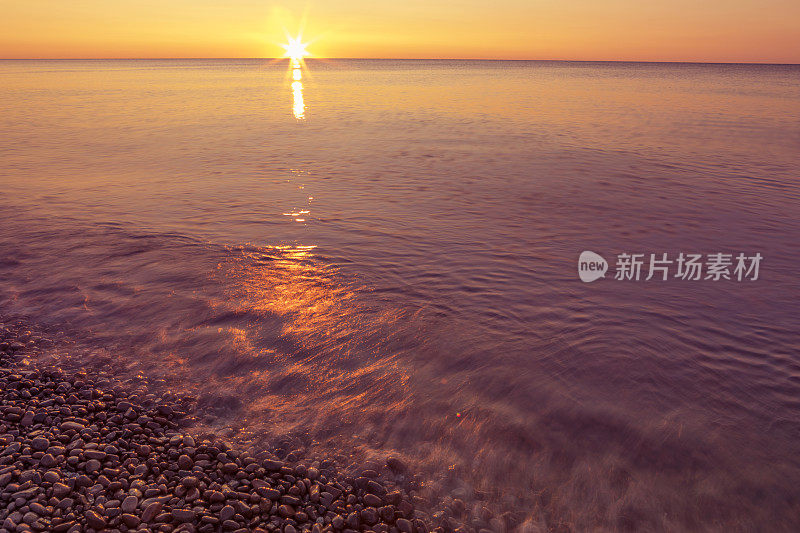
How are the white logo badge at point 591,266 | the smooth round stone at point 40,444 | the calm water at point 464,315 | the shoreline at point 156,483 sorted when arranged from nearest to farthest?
the shoreline at point 156,483
the smooth round stone at point 40,444
the calm water at point 464,315
the white logo badge at point 591,266

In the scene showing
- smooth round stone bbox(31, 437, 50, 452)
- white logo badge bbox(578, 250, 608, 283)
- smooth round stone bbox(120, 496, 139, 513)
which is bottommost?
smooth round stone bbox(120, 496, 139, 513)

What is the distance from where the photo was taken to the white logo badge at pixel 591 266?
9.01 m

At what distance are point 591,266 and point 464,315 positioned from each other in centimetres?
336

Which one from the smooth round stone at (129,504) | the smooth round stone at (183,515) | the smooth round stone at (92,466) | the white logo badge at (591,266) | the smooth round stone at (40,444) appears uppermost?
the white logo badge at (591,266)

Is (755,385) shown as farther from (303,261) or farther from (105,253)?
(105,253)

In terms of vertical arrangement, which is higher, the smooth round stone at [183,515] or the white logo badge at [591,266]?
the white logo badge at [591,266]

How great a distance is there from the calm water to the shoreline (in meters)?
0.42

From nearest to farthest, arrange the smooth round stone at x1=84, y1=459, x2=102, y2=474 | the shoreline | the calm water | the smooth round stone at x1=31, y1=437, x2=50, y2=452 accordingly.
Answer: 1. the shoreline
2. the smooth round stone at x1=84, y1=459, x2=102, y2=474
3. the smooth round stone at x1=31, y1=437, x2=50, y2=452
4. the calm water

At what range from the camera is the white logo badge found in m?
9.01

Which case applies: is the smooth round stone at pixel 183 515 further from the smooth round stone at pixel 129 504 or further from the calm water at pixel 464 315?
the calm water at pixel 464 315

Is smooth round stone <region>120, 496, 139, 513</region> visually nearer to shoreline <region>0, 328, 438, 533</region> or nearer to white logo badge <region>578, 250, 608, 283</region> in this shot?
shoreline <region>0, 328, 438, 533</region>

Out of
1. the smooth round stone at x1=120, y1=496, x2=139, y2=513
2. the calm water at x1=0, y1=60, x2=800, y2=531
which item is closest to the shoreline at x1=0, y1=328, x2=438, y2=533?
the smooth round stone at x1=120, y1=496, x2=139, y2=513

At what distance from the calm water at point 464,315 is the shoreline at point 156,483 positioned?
1.38 ft

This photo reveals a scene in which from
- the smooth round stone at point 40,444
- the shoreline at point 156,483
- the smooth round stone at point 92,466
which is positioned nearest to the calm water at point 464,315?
the shoreline at point 156,483
